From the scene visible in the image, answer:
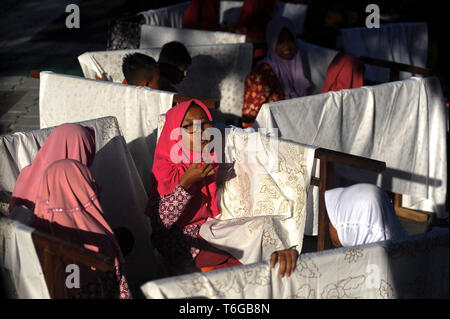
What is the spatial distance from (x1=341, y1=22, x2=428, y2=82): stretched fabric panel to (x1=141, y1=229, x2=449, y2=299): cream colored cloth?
459cm

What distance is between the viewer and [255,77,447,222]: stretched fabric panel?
4340 millimetres

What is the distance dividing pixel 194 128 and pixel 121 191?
68 cm

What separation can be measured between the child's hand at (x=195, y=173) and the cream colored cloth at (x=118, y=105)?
874 mm

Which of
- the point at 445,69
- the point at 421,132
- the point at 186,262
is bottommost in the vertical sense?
the point at 186,262

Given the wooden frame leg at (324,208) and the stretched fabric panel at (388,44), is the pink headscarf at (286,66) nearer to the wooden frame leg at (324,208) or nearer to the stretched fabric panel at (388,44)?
the stretched fabric panel at (388,44)

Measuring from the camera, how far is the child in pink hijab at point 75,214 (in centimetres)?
290

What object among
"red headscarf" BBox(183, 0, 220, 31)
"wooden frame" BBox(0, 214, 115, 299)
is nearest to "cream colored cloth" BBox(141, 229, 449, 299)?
"wooden frame" BBox(0, 214, 115, 299)

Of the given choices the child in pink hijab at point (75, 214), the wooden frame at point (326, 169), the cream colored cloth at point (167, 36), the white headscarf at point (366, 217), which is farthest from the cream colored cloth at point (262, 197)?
the cream colored cloth at point (167, 36)

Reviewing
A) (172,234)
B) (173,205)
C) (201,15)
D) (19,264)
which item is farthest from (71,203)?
(201,15)

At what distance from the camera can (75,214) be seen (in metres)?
2.96

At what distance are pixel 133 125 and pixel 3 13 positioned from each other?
347 inches
